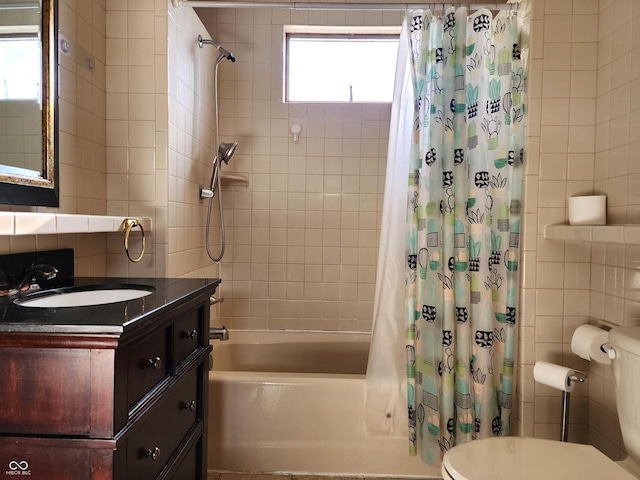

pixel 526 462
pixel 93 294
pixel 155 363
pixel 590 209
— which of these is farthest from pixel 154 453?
pixel 590 209

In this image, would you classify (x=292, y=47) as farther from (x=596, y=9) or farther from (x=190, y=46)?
(x=596, y=9)

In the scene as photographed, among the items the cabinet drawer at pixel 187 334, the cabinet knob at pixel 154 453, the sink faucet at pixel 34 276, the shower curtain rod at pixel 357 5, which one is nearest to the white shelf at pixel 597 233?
the shower curtain rod at pixel 357 5

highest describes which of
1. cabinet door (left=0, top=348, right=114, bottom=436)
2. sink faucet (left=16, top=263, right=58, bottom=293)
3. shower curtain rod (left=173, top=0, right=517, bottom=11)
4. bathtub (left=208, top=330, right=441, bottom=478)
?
shower curtain rod (left=173, top=0, right=517, bottom=11)

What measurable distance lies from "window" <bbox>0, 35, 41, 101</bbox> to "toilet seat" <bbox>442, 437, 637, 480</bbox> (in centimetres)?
160

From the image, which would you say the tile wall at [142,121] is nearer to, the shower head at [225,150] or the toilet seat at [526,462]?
the shower head at [225,150]

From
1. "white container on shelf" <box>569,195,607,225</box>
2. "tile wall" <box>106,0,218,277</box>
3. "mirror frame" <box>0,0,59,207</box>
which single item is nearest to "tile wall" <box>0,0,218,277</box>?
"tile wall" <box>106,0,218,277</box>

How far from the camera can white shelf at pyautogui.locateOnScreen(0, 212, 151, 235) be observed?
39.1 inches

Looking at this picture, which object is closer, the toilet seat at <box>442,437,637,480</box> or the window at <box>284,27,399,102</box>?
the toilet seat at <box>442,437,637,480</box>

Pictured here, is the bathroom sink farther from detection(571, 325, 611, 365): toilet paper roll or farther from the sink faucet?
detection(571, 325, 611, 365): toilet paper roll

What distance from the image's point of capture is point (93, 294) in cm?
132

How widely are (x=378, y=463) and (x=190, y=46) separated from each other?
2.07 m

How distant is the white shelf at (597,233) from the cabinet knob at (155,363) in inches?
51.5

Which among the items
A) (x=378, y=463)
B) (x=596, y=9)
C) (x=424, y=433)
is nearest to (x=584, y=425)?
(x=424, y=433)

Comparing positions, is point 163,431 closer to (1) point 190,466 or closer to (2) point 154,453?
(2) point 154,453
